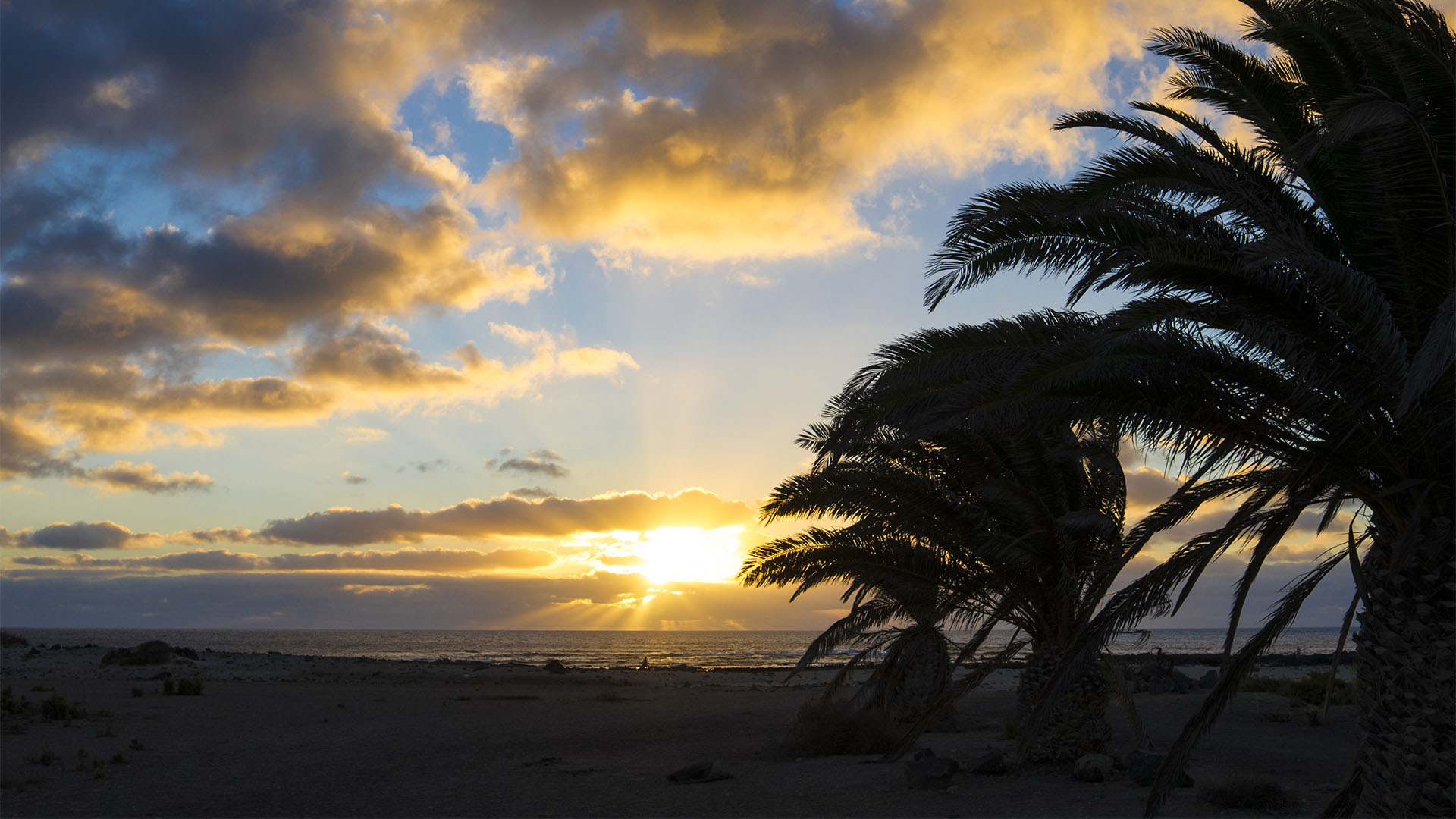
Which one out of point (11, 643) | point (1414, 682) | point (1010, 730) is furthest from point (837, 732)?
point (11, 643)

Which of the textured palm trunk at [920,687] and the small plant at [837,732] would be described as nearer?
the small plant at [837,732]

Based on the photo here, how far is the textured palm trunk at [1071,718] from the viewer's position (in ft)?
39.9

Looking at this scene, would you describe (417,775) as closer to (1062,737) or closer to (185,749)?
(185,749)

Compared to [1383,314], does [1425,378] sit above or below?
below

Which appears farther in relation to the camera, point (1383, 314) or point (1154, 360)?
point (1154, 360)

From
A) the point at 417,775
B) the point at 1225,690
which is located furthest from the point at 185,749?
the point at 1225,690

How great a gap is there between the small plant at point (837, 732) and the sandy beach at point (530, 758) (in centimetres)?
39

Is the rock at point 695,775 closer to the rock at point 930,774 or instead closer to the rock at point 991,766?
the rock at point 930,774

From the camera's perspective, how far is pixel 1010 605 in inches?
430

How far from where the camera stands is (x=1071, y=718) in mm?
12289

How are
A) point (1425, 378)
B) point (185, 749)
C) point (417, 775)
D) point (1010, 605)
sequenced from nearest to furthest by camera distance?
point (1425, 378) → point (1010, 605) → point (417, 775) → point (185, 749)

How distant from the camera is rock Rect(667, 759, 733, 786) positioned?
12859 millimetres

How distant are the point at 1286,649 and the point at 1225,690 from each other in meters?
87.8

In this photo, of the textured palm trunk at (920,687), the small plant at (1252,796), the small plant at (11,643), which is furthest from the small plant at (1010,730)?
the small plant at (11,643)
